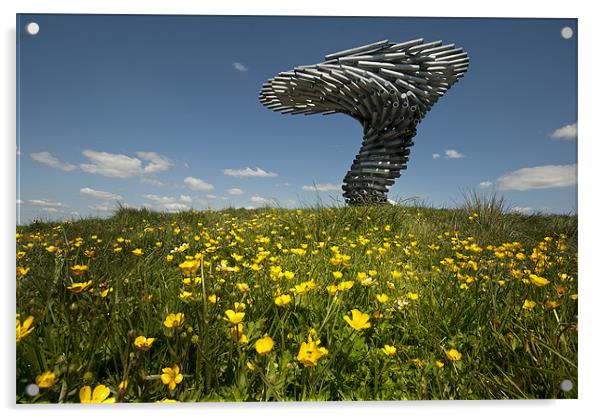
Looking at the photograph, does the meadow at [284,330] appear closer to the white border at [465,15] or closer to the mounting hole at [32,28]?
the white border at [465,15]

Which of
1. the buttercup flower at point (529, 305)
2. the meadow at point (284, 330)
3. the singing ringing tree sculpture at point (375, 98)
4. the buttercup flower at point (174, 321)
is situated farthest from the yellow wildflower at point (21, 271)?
the singing ringing tree sculpture at point (375, 98)

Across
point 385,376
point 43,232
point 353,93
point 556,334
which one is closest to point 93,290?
point 43,232

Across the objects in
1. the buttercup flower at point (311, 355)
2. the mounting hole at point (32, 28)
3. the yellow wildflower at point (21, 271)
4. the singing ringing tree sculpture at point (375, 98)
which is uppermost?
the singing ringing tree sculpture at point (375, 98)

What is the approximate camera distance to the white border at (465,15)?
4.49ft

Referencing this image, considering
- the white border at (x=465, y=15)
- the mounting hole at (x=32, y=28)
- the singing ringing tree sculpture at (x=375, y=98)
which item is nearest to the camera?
the white border at (x=465, y=15)

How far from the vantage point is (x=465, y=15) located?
1.64 metres

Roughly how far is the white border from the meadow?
117 millimetres

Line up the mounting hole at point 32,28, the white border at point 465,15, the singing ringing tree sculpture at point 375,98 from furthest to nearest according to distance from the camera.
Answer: the singing ringing tree sculpture at point 375,98 → the mounting hole at point 32,28 → the white border at point 465,15

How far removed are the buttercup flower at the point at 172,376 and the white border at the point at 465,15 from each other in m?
0.72

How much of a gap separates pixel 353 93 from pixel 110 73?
2.93 metres

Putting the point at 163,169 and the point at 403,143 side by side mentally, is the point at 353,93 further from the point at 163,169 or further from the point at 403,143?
the point at 163,169

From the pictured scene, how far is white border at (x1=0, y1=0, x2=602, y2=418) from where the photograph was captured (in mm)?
1368

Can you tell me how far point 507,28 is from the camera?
1.64m

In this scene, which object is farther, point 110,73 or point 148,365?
point 110,73
